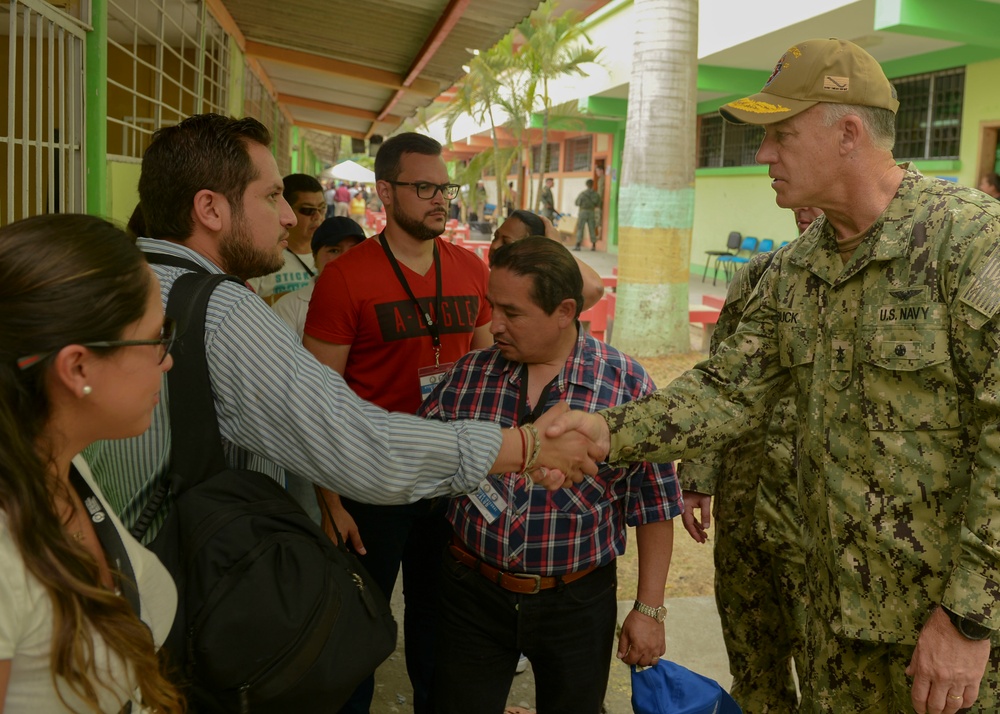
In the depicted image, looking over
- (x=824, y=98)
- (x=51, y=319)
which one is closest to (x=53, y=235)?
(x=51, y=319)

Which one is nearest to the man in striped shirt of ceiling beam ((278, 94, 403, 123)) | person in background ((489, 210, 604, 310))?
person in background ((489, 210, 604, 310))

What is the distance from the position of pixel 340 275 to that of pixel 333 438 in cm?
166

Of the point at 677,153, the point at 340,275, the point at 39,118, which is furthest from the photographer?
the point at 677,153

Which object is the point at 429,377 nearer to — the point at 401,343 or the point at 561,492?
the point at 401,343

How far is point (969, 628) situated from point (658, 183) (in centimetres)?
873

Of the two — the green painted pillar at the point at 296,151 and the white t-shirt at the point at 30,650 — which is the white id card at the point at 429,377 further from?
the green painted pillar at the point at 296,151

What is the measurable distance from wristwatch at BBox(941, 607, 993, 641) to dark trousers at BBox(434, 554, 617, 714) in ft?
3.24

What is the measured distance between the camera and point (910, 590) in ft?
7.11

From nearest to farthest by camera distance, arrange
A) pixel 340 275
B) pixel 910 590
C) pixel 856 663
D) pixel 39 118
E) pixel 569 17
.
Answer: pixel 910 590
pixel 856 663
pixel 39 118
pixel 340 275
pixel 569 17

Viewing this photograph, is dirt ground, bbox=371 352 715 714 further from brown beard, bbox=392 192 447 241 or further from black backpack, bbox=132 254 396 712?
brown beard, bbox=392 192 447 241

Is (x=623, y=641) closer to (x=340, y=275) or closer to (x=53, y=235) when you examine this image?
(x=340, y=275)

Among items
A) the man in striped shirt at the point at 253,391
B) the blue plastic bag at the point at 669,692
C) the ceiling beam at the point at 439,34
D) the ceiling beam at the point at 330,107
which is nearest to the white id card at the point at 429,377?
the man in striped shirt at the point at 253,391

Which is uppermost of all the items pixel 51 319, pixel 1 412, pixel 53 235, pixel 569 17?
pixel 569 17

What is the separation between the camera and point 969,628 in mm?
1955
